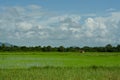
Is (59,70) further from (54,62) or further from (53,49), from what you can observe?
(53,49)

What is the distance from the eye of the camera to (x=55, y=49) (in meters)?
69.1

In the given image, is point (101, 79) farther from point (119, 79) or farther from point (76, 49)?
point (76, 49)

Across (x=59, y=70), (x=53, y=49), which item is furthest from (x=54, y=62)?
(x=53, y=49)

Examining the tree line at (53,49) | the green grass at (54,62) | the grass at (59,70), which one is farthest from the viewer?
the tree line at (53,49)

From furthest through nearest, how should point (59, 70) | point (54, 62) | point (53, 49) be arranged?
1. point (53, 49)
2. point (54, 62)
3. point (59, 70)

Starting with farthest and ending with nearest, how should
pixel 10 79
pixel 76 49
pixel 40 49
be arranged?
pixel 76 49, pixel 40 49, pixel 10 79

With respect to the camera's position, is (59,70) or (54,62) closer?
(59,70)

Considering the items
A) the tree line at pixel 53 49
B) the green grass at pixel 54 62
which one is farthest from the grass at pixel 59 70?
→ the tree line at pixel 53 49

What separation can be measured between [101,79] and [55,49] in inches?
2219

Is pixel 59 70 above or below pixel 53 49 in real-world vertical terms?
below

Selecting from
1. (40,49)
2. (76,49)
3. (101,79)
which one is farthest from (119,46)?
(101,79)

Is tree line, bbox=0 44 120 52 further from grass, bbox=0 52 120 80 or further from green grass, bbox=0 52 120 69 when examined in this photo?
grass, bbox=0 52 120 80

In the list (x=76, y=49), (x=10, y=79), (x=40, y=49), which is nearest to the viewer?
(x=10, y=79)

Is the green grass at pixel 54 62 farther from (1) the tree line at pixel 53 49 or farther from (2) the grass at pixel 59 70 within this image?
(1) the tree line at pixel 53 49
